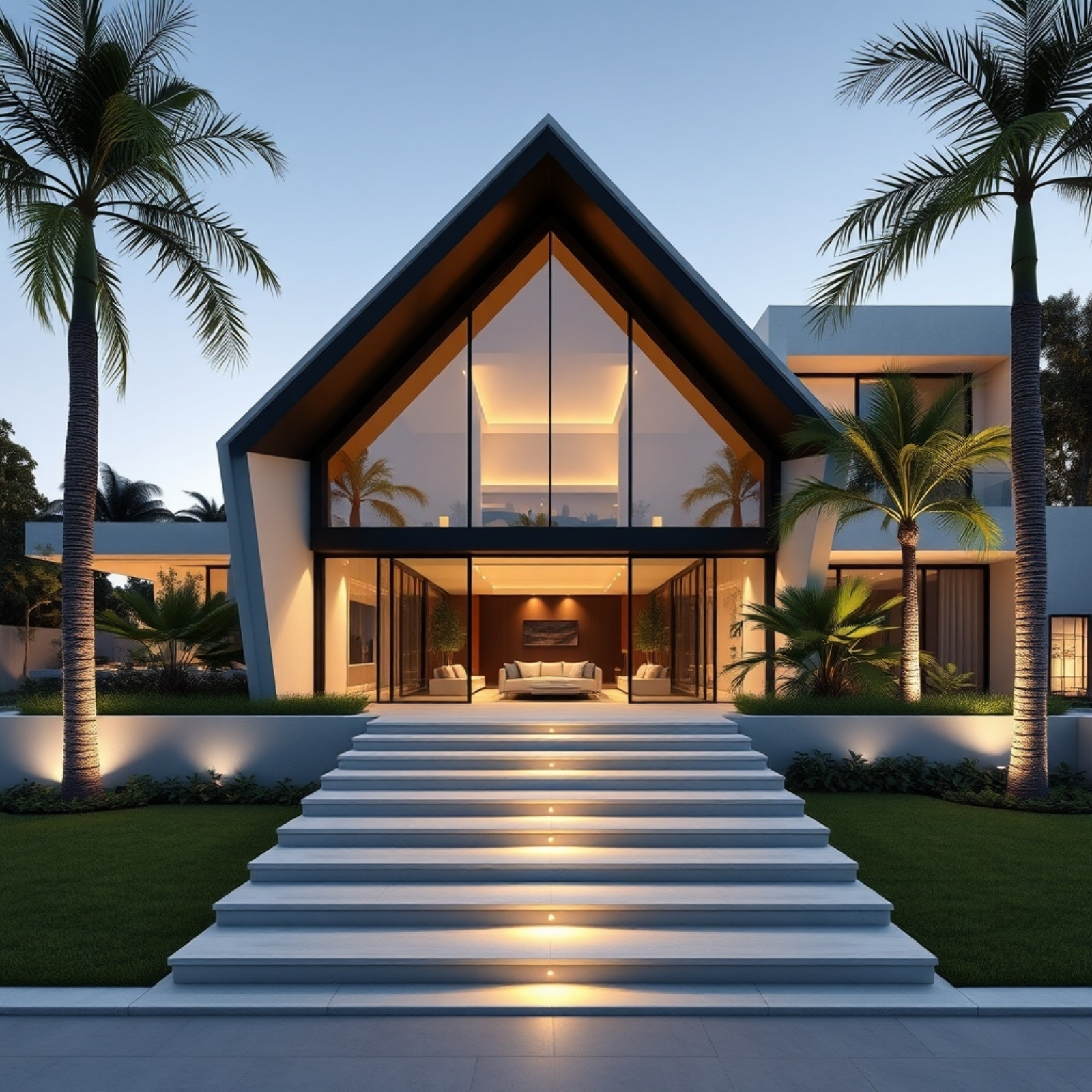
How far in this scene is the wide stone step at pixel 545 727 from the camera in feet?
35.6

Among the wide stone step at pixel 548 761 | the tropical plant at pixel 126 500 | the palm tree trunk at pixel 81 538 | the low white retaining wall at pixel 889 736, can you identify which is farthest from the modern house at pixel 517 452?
the tropical plant at pixel 126 500

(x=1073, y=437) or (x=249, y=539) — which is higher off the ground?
(x=1073, y=437)

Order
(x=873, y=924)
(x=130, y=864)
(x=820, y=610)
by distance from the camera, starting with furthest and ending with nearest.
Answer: (x=820, y=610), (x=130, y=864), (x=873, y=924)

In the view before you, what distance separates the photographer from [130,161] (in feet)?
34.5

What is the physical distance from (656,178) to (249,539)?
12557 mm

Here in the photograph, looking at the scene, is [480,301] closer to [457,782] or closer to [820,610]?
[820,610]

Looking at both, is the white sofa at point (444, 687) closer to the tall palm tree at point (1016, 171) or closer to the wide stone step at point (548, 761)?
the wide stone step at point (548, 761)

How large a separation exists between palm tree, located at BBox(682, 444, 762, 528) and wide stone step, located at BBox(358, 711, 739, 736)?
4.20m

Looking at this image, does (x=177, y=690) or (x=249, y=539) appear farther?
(x=177, y=690)

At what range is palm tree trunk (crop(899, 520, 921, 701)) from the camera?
1219 cm

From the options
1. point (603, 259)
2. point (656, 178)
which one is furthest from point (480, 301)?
point (656, 178)

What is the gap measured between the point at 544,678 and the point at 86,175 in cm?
1189

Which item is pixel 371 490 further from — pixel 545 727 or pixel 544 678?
pixel 544 678

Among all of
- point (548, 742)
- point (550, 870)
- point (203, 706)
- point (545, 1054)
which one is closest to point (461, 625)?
point (203, 706)
